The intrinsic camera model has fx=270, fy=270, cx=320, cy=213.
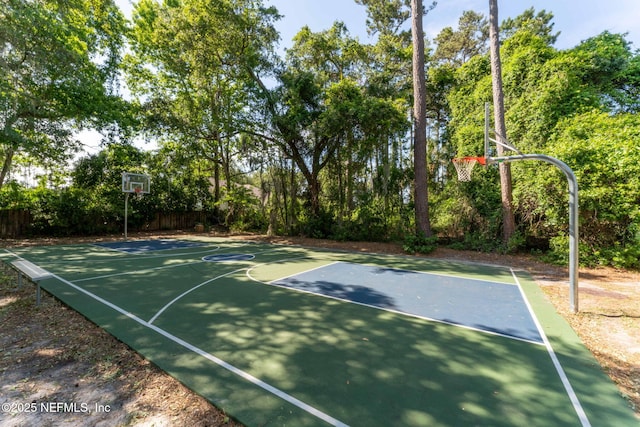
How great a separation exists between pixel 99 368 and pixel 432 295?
4.53 meters

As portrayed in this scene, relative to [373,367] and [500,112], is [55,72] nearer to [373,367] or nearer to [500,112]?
[373,367]

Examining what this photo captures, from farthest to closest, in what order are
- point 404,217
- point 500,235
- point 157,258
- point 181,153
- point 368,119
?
point 181,153, point 404,217, point 368,119, point 500,235, point 157,258

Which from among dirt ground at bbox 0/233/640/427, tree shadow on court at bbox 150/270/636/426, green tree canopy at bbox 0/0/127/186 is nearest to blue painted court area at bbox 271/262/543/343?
tree shadow on court at bbox 150/270/636/426

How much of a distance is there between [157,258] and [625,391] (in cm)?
907

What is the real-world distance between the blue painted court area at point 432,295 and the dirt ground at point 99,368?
26.4 inches

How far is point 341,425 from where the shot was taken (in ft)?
6.07

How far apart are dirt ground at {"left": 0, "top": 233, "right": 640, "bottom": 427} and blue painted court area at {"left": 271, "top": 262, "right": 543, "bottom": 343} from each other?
2.20 ft

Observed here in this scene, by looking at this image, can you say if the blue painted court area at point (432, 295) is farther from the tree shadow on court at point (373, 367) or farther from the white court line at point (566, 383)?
the tree shadow on court at point (373, 367)

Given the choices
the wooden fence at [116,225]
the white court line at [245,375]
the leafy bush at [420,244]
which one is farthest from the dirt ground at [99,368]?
the wooden fence at [116,225]

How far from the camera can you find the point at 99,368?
2.52m

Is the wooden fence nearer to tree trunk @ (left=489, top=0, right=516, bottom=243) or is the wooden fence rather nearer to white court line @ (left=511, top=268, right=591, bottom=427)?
tree trunk @ (left=489, top=0, right=516, bottom=243)

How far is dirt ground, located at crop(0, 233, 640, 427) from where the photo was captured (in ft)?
6.38

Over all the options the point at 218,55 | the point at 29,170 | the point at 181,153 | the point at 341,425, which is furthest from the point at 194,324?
the point at 29,170

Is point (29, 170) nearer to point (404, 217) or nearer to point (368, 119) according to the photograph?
point (368, 119)
